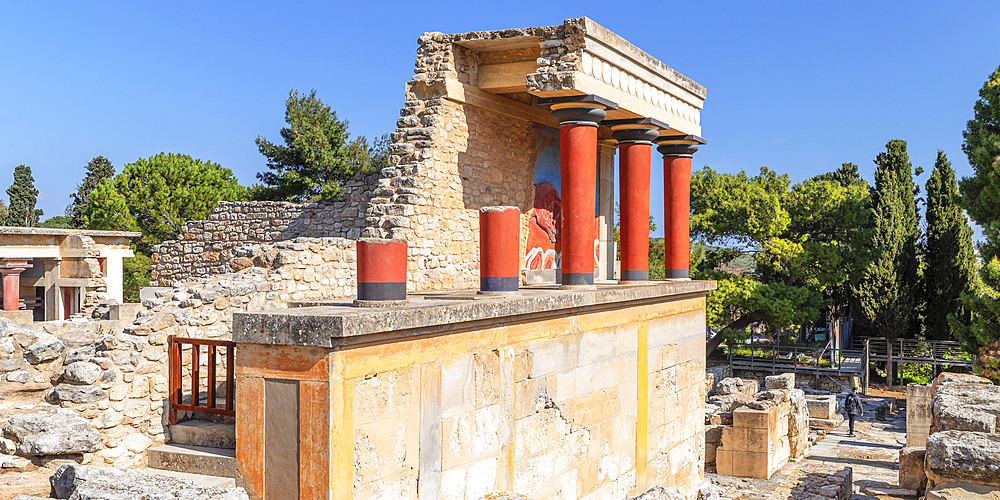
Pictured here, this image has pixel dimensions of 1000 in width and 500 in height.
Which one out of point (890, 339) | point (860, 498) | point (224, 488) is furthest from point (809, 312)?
point (224, 488)

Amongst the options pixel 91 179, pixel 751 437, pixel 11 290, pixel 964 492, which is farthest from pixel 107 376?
pixel 91 179

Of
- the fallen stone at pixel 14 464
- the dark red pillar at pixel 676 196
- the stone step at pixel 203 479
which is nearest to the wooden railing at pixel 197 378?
the stone step at pixel 203 479

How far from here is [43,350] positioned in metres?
6.09

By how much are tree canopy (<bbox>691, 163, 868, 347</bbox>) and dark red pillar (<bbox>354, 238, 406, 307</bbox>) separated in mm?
25475

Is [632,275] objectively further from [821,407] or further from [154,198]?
[154,198]

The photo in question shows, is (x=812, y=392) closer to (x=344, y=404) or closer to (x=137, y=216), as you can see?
(x=344, y=404)

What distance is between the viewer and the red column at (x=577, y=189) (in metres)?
9.18

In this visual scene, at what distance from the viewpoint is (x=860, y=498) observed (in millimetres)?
9797

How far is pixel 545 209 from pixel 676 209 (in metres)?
2.30

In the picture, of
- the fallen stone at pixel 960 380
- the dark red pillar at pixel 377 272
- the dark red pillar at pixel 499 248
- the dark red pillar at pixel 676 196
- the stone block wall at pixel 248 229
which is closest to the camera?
the dark red pillar at pixel 377 272

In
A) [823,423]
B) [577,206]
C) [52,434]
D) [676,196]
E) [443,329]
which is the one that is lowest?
[823,423]

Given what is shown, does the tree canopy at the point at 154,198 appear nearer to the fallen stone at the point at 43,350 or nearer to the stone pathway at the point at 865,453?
the stone pathway at the point at 865,453

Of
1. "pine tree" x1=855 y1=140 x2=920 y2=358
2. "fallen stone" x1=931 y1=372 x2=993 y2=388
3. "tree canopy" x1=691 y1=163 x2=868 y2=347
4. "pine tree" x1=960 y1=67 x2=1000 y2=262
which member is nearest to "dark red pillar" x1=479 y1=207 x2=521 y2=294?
"fallen stone" x1=931 y1=372 x2=993 y2=388

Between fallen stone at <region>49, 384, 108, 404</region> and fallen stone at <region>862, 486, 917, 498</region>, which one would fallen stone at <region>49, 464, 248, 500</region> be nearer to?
fallen stone at <region>49, 384, 108, 404</region>
